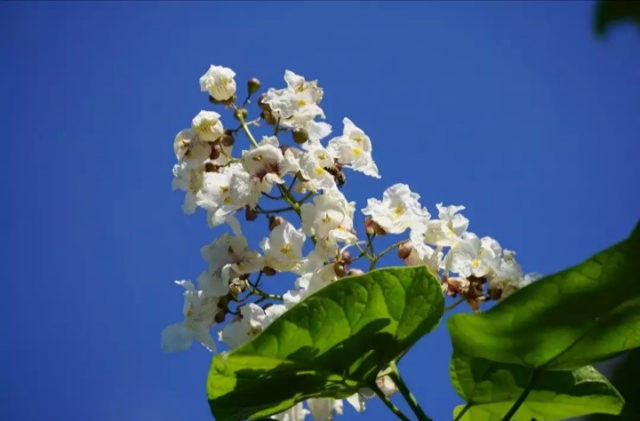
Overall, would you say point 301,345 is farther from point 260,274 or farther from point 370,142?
point 370,142

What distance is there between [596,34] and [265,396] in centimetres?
276

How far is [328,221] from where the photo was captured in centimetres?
122

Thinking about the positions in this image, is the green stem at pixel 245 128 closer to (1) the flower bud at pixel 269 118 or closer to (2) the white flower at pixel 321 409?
(1) the flower bud at pixel 269 118

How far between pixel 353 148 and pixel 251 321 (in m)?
0.41

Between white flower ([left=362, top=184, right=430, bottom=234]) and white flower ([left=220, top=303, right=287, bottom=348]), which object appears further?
white flower ([left=362, top=184, right=430, bottom=234])

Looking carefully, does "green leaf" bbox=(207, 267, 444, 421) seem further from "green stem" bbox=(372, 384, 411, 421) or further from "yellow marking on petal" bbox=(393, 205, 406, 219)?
"yellow marking on petal" bbox=(393, 205, 406, 219)

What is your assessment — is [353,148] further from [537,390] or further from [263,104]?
→ [537,390]

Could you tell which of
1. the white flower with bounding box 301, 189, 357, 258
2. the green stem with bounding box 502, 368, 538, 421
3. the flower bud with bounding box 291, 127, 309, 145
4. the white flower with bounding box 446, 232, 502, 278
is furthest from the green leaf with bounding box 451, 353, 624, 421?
the flower bud with bounding box 291, 127, 309, 145

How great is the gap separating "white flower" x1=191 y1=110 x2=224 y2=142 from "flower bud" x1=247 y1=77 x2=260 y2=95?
0.15 m

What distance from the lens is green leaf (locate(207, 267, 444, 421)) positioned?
0.92 metres

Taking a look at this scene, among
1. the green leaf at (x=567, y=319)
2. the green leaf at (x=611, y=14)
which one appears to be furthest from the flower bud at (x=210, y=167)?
the green leaf at (x=611, y=14)

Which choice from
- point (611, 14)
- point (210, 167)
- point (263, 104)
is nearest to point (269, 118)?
point (263, 104)

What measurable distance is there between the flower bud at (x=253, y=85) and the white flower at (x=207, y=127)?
15 cm

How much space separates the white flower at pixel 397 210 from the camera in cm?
128
